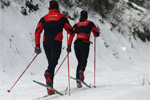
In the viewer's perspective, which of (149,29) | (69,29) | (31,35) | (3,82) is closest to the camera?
(69,29)

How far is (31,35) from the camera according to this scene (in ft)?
30.5

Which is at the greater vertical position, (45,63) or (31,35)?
(31,35)

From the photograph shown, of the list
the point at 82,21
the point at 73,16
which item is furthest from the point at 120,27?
the point at 82,21

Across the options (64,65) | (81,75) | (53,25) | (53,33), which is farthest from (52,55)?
(64,65)

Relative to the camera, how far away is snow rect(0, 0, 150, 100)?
13.4 feet

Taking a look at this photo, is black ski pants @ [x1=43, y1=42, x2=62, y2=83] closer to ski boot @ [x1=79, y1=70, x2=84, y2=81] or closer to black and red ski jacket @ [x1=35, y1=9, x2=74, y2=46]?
black and red ski jacket @ [x1=35, y1=9, x2=74, y2=46]

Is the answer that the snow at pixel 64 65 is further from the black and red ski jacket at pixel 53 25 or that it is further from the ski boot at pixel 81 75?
the black and red ski jacket at pixel 53 25

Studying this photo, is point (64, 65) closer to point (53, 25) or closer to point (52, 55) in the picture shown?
point (52, 55)

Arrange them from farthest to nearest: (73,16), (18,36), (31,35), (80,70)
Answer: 1. (73,16)
2. (31,35)
3. (18,36)
4. (80,70)

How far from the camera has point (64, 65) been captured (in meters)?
9.29

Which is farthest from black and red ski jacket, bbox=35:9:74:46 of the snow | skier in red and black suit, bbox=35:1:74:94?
the snow

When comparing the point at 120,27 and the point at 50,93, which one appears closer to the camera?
the point at 50,93

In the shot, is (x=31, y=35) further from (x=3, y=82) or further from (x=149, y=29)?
(x=149, y=29)

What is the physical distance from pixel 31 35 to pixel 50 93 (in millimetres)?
5560
